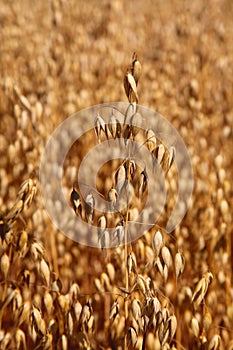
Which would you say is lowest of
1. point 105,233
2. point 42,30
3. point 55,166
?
point 105,233

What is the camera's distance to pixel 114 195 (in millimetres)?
750

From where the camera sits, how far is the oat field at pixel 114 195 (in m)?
0.77

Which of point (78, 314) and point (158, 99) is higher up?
point (158, 99)

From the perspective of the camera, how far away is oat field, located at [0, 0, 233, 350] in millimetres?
775

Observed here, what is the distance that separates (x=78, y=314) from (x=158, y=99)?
1394mm

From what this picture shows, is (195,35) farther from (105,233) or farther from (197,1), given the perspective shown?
(105,233)

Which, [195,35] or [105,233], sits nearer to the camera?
[105,233]

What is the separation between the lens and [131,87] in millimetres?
730

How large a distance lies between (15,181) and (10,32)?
1016 mm

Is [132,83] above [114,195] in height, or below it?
above

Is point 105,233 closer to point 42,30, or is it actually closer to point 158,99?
point 158,99

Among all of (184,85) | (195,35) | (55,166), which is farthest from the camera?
(195,35)

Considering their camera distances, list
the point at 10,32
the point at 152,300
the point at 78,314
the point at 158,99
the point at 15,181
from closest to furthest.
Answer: the point at 152,300
the point at 78,314
the point at 15,181
the point at 158,99
the point at 10,32

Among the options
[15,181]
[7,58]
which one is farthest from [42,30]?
[15,181]
